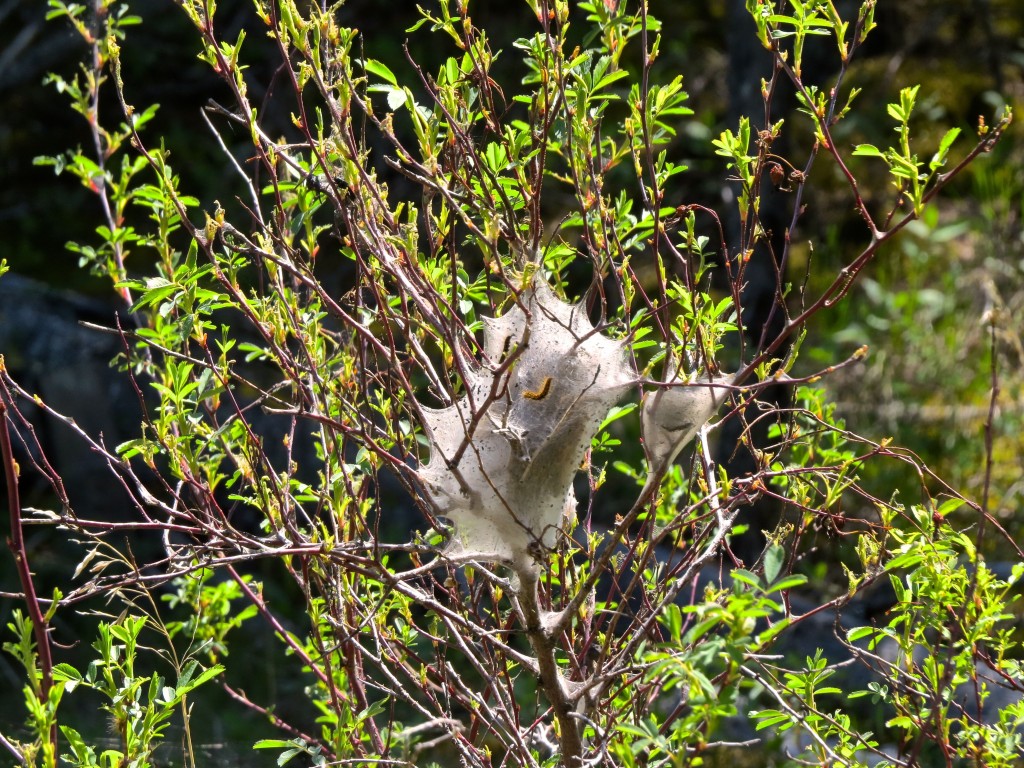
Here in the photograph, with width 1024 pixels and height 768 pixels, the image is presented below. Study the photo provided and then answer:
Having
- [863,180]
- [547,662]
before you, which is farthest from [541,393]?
[863,180]

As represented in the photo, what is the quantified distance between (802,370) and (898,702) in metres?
4.15

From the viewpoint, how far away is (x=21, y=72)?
6.22m

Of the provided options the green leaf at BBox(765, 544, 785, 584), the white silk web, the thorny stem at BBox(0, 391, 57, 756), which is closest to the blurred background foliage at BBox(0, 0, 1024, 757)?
the white silk web

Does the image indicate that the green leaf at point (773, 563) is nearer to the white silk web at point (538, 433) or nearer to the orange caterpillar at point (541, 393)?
the white silk web at point (538, 433)

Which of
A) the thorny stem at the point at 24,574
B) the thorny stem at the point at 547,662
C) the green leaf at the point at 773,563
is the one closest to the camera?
the green leaf at the point at 773,563

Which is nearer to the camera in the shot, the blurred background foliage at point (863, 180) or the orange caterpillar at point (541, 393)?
the orange caterpillar at point (541, 393)

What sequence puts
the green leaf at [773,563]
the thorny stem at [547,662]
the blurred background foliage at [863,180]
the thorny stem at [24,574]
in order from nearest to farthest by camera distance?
1. the green leaf at [773,563]
2. the thorny stem at [24,574]
3. the thorny stem at [547,662]
4. the blurred background foliage at [863,180]

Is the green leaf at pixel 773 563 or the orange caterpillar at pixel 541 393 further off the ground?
the orange caterpillar at pixel 541 393

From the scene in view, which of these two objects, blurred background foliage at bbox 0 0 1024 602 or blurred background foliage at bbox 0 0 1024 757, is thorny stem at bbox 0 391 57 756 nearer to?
blurred background foliage at bbox 0 0 1024 602

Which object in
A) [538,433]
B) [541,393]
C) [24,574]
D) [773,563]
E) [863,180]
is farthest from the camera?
[863,180]

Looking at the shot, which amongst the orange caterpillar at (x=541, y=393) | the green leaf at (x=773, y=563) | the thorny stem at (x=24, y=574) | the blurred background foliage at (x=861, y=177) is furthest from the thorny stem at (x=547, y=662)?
the blurred background foliage at (x=861, y=177)

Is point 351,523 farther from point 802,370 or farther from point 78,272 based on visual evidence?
point 78,272

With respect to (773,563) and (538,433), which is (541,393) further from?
(773,563)

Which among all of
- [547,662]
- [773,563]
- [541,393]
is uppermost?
[541,393]
